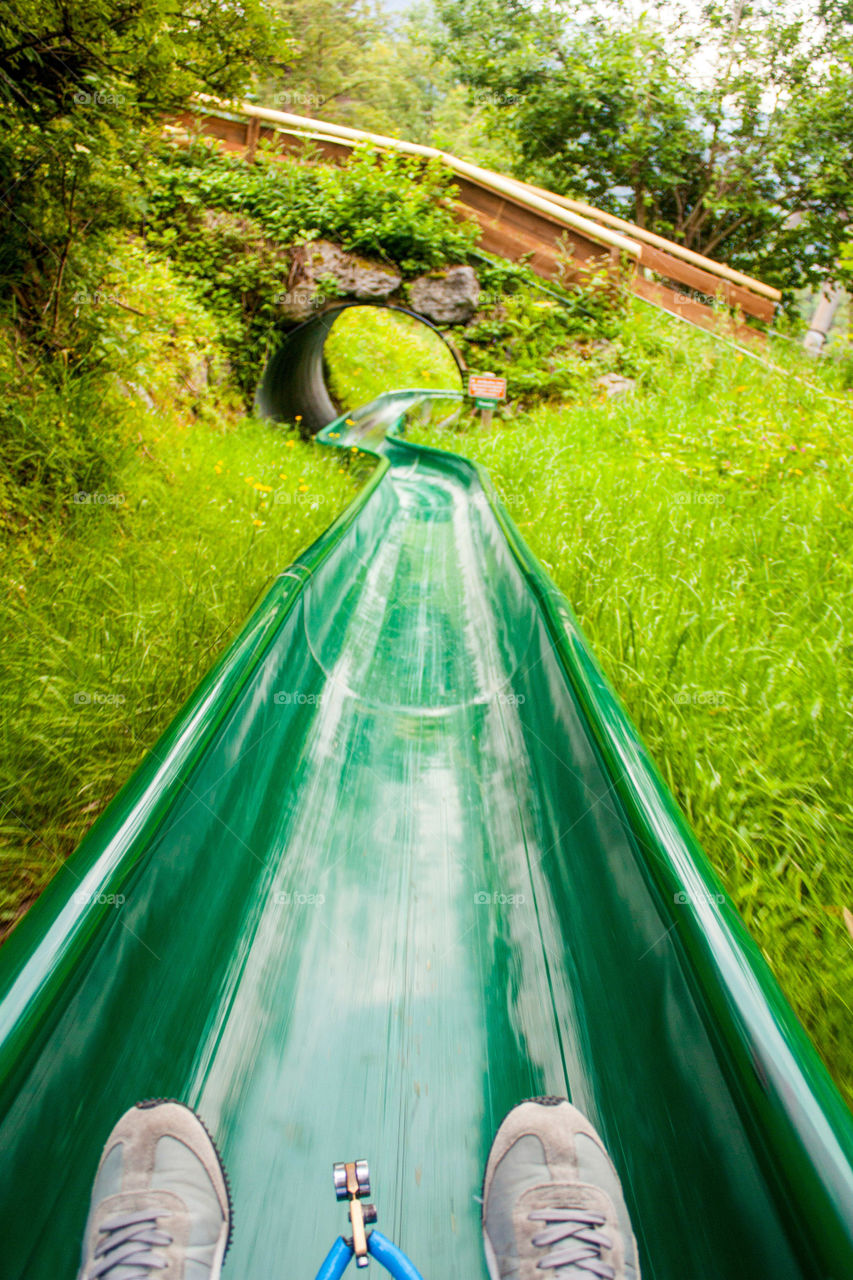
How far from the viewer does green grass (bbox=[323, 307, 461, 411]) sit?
18281 millimetres

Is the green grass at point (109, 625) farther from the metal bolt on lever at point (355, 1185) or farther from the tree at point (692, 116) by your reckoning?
the tree at point (692, 116)

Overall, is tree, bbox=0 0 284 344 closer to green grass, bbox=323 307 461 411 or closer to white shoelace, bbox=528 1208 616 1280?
white shoelace, bbox=528 1208 616 1280

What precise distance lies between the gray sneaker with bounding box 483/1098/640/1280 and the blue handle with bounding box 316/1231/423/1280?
32 centimetres

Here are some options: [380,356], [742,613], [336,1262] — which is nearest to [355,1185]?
[336,1262]

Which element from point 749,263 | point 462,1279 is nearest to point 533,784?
point 462,1279

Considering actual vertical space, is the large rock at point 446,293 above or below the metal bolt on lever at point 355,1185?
above

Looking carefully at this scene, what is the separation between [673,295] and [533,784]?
897cm

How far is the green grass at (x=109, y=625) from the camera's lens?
168cm

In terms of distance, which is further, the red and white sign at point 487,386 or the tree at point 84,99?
the red and white sign at point 487,386

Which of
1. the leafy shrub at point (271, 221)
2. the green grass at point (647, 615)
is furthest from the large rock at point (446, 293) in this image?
the green grass at point (647, 615)

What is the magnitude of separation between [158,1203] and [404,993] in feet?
1.94

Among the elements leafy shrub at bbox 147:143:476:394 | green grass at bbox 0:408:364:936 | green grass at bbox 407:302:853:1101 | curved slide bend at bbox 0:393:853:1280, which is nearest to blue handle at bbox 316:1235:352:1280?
curved slide bend at bbox 0:393:853:1280

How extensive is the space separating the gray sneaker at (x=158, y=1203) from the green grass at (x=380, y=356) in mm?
17722

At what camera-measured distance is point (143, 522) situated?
3.23 m
